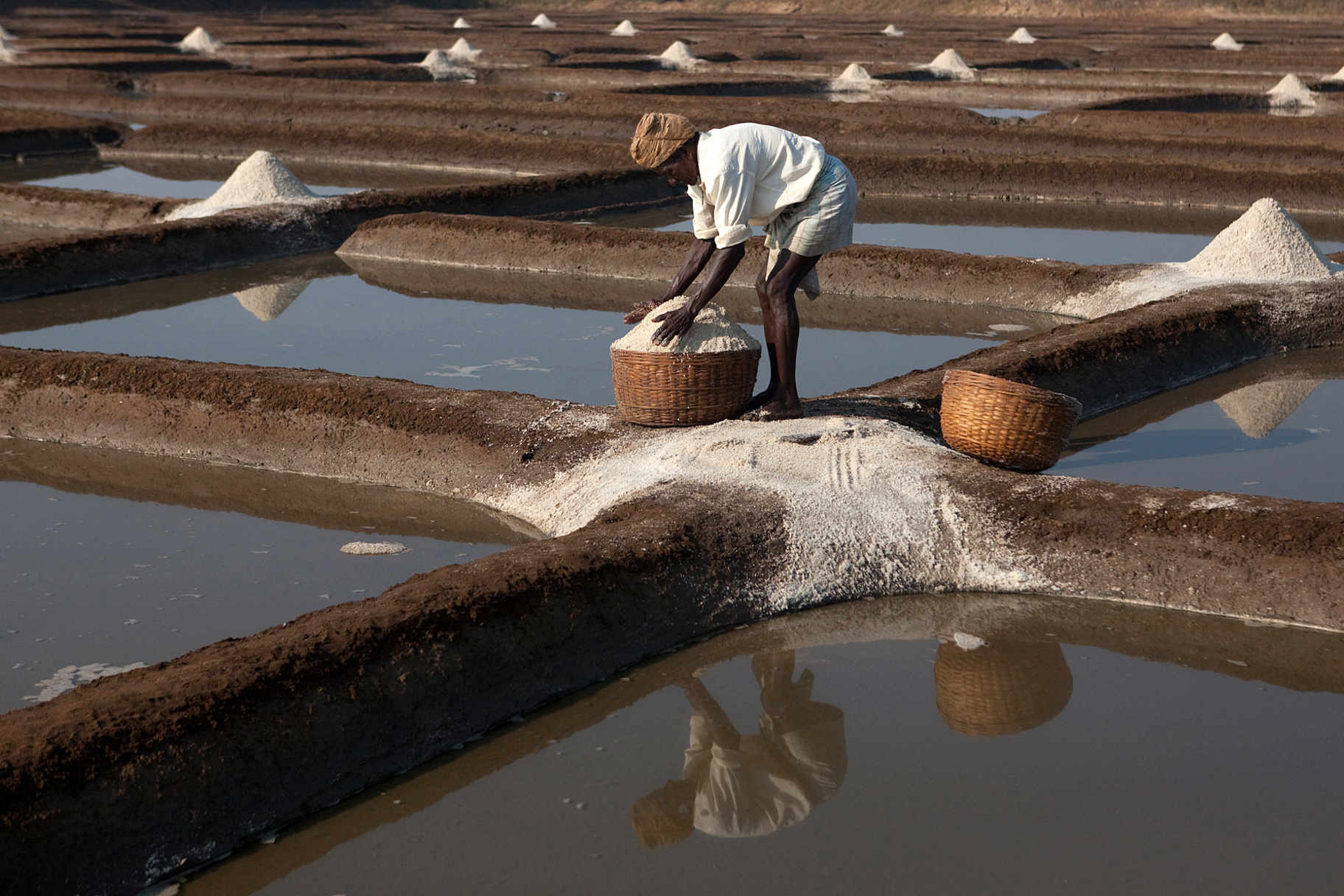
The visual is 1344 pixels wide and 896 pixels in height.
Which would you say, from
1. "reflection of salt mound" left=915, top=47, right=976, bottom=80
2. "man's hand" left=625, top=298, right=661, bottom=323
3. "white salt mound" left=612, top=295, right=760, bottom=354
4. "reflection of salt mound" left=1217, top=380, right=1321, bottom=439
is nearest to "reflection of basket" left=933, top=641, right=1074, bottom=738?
"white salt mound" left=612, top=295, right=760, bottom=354

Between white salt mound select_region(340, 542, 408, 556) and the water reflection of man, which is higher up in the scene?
the water reflection of man

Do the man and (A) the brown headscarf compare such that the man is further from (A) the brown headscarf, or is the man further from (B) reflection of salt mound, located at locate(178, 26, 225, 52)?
(B) reflection of salt mound, located at locate(178, 26, 225, 52)

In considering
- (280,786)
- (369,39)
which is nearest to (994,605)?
(280,786)

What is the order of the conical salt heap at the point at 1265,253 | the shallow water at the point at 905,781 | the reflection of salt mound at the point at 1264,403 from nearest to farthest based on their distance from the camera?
the shallow water at the point at 905,781 → the reflection of salt mound at the point at 1264,403 → the conical salt heap at the point at 1265,253

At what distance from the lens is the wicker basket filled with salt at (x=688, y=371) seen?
459cm

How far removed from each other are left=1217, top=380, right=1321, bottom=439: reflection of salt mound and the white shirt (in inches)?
91.6

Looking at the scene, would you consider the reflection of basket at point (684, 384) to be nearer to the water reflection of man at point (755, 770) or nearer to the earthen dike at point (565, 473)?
the earthen dike at point (565, 473)

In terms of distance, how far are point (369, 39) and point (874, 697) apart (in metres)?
27.4

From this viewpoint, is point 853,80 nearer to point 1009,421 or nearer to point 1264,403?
point 1264,403

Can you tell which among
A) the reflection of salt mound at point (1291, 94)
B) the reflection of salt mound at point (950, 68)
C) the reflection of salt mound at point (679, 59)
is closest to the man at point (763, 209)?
the reflection of salt mound at point (1291, 94)

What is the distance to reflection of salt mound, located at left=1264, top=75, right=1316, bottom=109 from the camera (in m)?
17.5

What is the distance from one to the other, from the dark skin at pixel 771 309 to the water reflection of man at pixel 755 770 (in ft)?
3.99

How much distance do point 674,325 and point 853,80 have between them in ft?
54.1

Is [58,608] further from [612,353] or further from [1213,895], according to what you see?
[1213,895]
